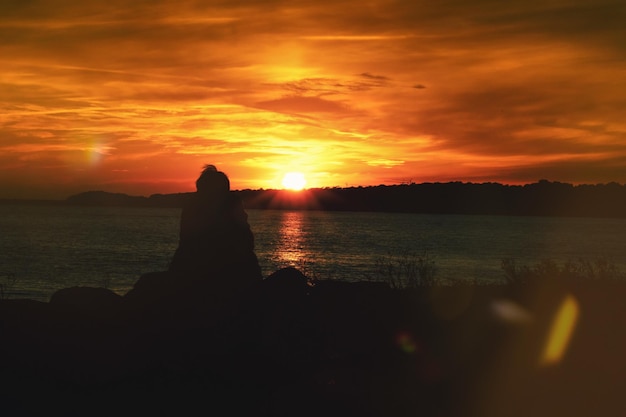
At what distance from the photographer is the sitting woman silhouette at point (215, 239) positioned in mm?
13000

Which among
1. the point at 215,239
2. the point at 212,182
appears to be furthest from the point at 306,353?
the point at 212,182

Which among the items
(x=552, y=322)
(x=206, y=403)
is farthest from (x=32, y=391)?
(x=552, y=322)

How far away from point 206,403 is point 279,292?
2960 mm

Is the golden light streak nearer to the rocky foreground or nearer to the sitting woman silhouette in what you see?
the rocky foreground

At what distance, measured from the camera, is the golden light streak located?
35.8ft

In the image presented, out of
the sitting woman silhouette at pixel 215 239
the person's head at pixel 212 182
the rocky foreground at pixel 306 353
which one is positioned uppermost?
the person's head at pixel 212 182

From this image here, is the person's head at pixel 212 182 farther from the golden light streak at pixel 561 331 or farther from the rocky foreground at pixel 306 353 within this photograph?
the golden light streak at pixel 561 331

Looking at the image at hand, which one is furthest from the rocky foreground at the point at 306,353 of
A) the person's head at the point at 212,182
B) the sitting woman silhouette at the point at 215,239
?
the person's head at the point at 212,182

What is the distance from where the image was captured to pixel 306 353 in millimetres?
10656

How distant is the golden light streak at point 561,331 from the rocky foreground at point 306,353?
38mm

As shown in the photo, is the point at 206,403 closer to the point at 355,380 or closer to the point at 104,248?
the point at 355,380

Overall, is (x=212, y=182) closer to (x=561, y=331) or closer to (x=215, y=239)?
(x=215, y=239)

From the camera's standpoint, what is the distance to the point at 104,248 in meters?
69.4

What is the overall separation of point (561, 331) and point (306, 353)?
4.74 meters
